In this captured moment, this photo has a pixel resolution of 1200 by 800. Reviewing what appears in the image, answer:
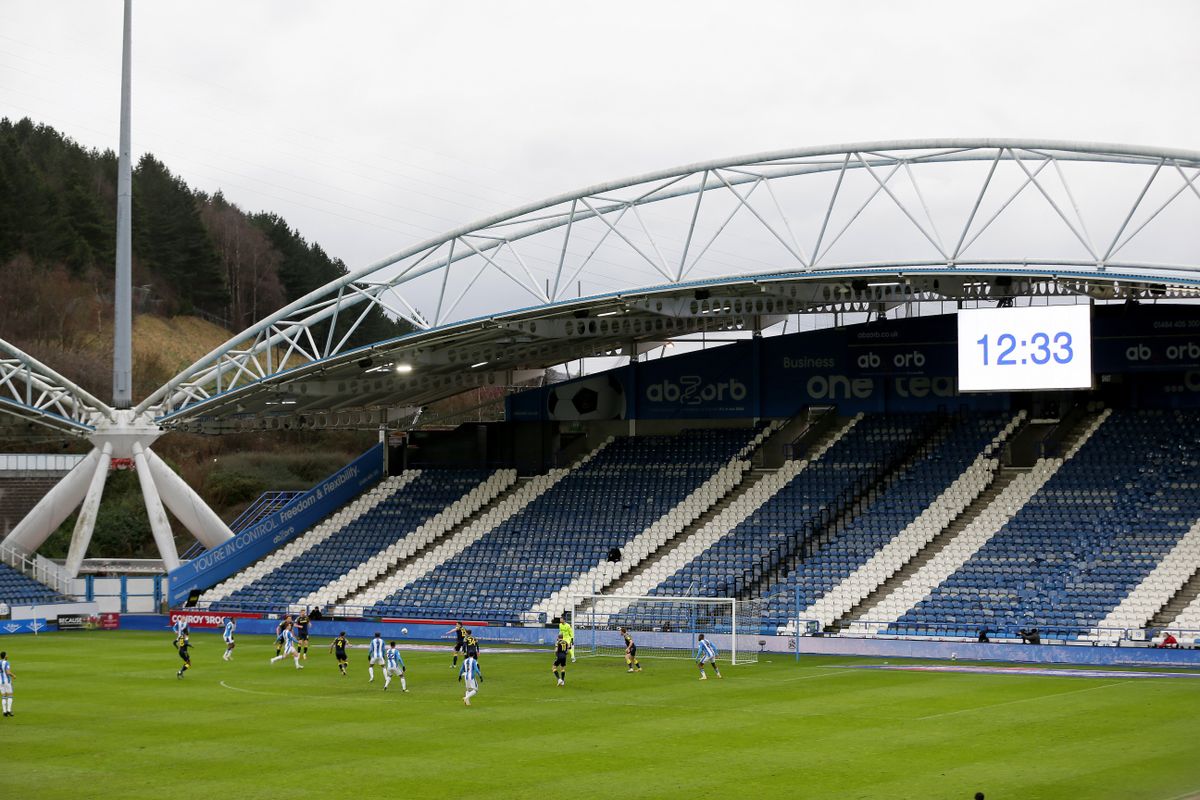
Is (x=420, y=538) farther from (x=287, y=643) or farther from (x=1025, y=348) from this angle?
(x=1025, y=348)

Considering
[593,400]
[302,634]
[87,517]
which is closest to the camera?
[302,634]

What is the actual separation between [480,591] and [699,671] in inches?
586

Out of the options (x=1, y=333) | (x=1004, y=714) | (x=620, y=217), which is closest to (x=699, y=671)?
(x=1004, y=714)

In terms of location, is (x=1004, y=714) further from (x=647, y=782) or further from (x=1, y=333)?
(x=1, y=333)

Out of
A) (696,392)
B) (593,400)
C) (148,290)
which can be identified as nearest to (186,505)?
(593,400)

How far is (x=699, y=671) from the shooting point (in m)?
38.3

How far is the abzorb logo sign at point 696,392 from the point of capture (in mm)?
58750

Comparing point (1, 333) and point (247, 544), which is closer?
point (247, 544)

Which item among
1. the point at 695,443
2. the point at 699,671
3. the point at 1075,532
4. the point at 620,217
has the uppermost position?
the point at 620,217

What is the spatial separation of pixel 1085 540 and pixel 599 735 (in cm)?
2343

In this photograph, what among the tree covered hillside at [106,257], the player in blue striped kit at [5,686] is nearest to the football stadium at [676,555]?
the player in blue striped kit at [5,686]

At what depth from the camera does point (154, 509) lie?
2238 inches

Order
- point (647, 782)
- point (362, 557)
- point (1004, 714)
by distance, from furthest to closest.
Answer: point (362, 557) < point (1004, 714) < point (647, 782)

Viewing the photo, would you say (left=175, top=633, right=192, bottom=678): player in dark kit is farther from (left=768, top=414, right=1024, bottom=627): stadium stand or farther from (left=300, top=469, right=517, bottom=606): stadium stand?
(left=768, top=414, right=1024, bottom=627): stadium stand
